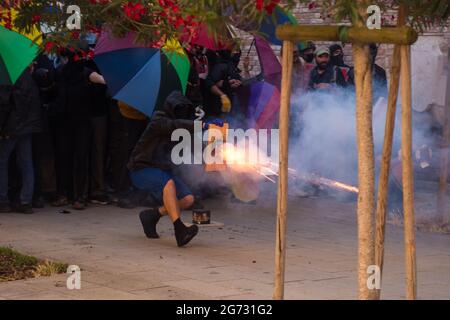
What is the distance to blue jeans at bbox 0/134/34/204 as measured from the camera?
1223 cm

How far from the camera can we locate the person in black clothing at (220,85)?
43.4ft

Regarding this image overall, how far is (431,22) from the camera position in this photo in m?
7.04

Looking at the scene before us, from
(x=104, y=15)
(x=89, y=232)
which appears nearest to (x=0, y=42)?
(x=89, y=232)

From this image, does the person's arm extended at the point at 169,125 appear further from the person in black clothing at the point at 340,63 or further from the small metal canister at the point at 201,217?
the person in black clothing at the point at 340,63

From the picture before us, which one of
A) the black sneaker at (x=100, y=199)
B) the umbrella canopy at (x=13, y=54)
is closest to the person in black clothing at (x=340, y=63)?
the black sneaker at (x=100, y=199)

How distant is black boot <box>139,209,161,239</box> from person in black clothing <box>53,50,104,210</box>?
7.57 ft

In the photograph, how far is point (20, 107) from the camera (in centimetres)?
1217

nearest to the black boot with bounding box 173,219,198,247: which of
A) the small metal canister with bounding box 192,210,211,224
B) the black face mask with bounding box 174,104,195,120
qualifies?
the black face mask with bounding box 174,104,195,120

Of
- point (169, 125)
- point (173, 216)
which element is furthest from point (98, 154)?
point (173, 216)

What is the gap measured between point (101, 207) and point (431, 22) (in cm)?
691

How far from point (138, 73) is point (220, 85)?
1943 mm

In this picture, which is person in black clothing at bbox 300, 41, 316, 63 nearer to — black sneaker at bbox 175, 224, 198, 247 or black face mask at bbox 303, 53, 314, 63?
black face mask at bbox 303, 53, 314, 63

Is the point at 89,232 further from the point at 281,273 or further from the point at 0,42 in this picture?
the point at 281,273

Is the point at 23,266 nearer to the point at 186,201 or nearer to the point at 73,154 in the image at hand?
the point at 186,201
